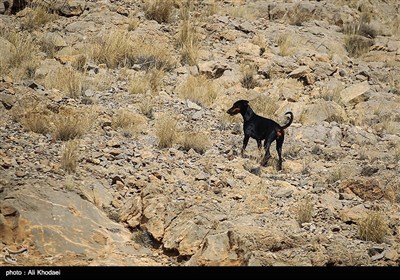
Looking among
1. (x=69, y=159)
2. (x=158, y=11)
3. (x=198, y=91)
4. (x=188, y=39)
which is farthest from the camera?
(x=158, y=11)

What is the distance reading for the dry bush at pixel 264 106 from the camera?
40.5ft

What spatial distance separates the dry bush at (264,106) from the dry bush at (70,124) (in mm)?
3904

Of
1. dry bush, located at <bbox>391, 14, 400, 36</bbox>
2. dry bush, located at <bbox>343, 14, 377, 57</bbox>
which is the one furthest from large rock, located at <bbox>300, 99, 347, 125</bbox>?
dry bush, located at <bbox>391, 14, 400, 36</bbox>

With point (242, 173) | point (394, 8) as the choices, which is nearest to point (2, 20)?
point (242, 173)

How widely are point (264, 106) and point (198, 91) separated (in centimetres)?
147

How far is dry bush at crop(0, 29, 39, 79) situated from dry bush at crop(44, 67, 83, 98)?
1.56ft

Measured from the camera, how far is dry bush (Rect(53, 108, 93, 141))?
362 inches

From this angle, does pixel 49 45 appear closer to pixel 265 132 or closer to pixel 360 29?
pixel 265 132

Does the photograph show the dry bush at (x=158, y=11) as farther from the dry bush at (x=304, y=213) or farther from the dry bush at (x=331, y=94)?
the dry bush at (x=304, y=213)

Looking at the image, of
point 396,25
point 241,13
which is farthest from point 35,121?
point 396,25

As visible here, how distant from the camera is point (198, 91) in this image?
12.4 meters

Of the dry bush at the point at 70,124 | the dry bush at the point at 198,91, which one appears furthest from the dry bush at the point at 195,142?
the dry bush at the point at 198,91

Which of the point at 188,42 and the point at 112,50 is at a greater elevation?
the point at 188,42

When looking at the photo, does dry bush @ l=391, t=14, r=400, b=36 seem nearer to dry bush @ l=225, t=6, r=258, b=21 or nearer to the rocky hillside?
the rocky hillside
